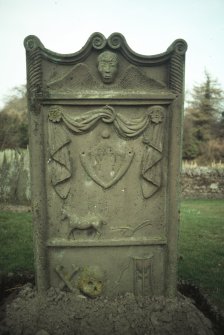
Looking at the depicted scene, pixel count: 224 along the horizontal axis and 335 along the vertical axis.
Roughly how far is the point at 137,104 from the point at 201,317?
90.8 inches

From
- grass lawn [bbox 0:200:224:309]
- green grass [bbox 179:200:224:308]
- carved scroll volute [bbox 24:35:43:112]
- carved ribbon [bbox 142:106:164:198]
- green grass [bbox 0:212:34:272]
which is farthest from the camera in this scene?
green grass [bbox 0:212:34:272]

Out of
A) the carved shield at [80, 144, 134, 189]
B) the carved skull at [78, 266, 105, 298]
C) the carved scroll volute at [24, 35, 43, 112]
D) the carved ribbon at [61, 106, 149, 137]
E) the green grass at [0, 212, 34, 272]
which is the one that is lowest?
the green grass at [0, 212, 34, 272]

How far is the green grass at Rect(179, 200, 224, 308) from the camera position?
4.38 meters

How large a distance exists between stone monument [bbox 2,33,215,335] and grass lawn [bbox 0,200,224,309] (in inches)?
43.3

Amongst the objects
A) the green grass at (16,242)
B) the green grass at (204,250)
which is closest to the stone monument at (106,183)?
the green grass at (204,250)

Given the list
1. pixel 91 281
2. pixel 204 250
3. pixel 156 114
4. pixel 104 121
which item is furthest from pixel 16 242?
pixel 156 114

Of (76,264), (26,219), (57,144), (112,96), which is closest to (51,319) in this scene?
(76,264)

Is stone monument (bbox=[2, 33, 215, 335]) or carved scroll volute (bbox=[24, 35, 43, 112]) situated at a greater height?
carved scroll volute (bbox=[24, 35, 43, 112])

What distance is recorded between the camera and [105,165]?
3.46m

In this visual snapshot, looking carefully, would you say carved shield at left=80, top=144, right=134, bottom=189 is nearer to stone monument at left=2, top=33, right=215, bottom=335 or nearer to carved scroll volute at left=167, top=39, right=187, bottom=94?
stone monument at left=2, top=33, right=215, bottom=335

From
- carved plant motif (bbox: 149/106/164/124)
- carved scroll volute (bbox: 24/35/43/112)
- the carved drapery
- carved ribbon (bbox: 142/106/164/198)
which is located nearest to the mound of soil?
the carved drapery

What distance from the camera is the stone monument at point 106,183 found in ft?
10.8

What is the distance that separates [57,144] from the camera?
3352 millimetres

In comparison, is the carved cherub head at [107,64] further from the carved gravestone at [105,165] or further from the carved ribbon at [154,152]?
the carved ribbon at [154,152]
